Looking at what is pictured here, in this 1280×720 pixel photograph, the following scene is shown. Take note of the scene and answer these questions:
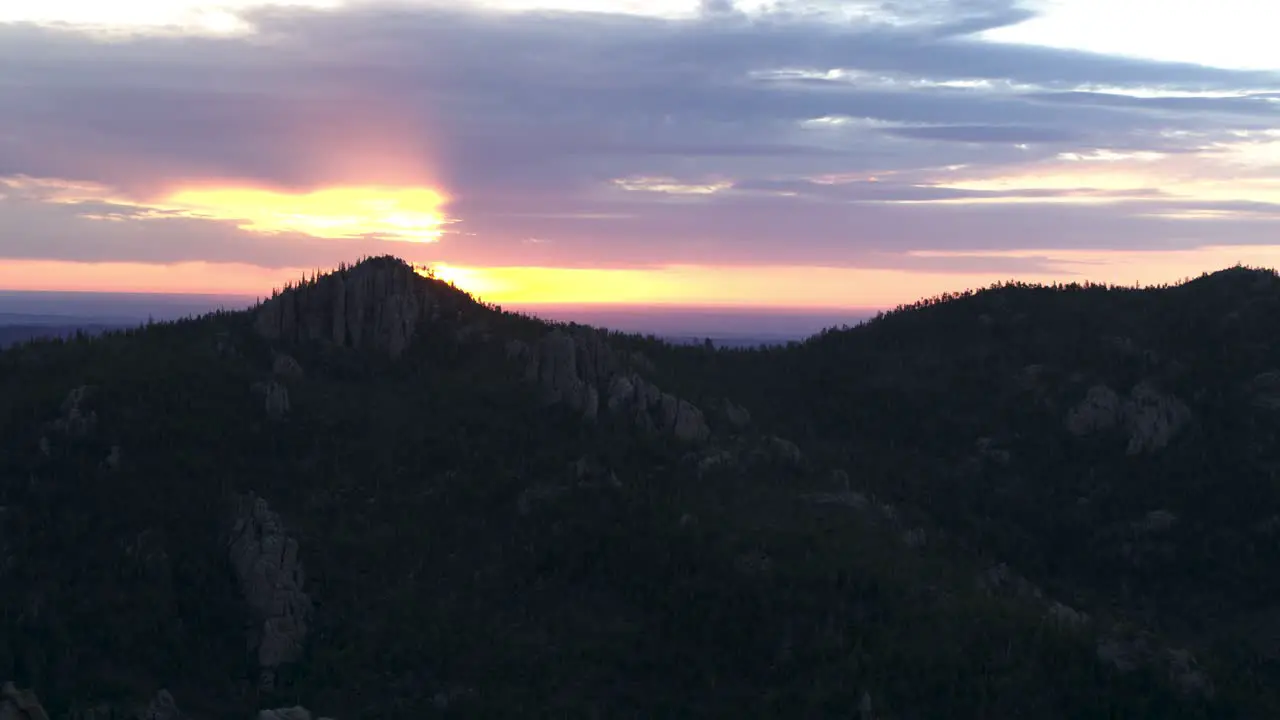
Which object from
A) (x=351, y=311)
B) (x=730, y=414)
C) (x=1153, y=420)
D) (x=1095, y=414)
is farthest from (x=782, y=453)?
(x=351, y=311)

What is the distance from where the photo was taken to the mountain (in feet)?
247

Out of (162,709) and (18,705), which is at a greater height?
(18,705)

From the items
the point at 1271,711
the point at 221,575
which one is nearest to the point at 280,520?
the point at 221,575

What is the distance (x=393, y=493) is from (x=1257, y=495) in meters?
69.2

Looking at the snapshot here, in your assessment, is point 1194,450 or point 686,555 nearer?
point 686,555

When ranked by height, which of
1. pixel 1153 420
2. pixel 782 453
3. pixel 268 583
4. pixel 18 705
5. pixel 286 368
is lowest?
pixel 18 705

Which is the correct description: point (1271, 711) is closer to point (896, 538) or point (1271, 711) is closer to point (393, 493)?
point (896, 538)

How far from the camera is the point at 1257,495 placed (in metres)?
102

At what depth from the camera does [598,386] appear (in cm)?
11156

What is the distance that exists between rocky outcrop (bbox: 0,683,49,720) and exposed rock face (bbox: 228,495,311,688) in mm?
14753

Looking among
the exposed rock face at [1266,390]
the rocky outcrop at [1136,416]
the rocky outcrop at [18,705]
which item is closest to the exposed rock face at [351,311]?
the rocky outcrop at [18,705]

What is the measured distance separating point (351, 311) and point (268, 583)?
3714cm

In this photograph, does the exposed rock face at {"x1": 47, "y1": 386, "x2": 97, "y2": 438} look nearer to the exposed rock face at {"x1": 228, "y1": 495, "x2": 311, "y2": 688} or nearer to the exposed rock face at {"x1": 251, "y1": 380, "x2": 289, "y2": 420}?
the exposed rock face at {"x1": 251, "y1": 380, "x2": 289, "y2": 420}

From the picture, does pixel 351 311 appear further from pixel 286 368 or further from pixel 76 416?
pixel 76 416
